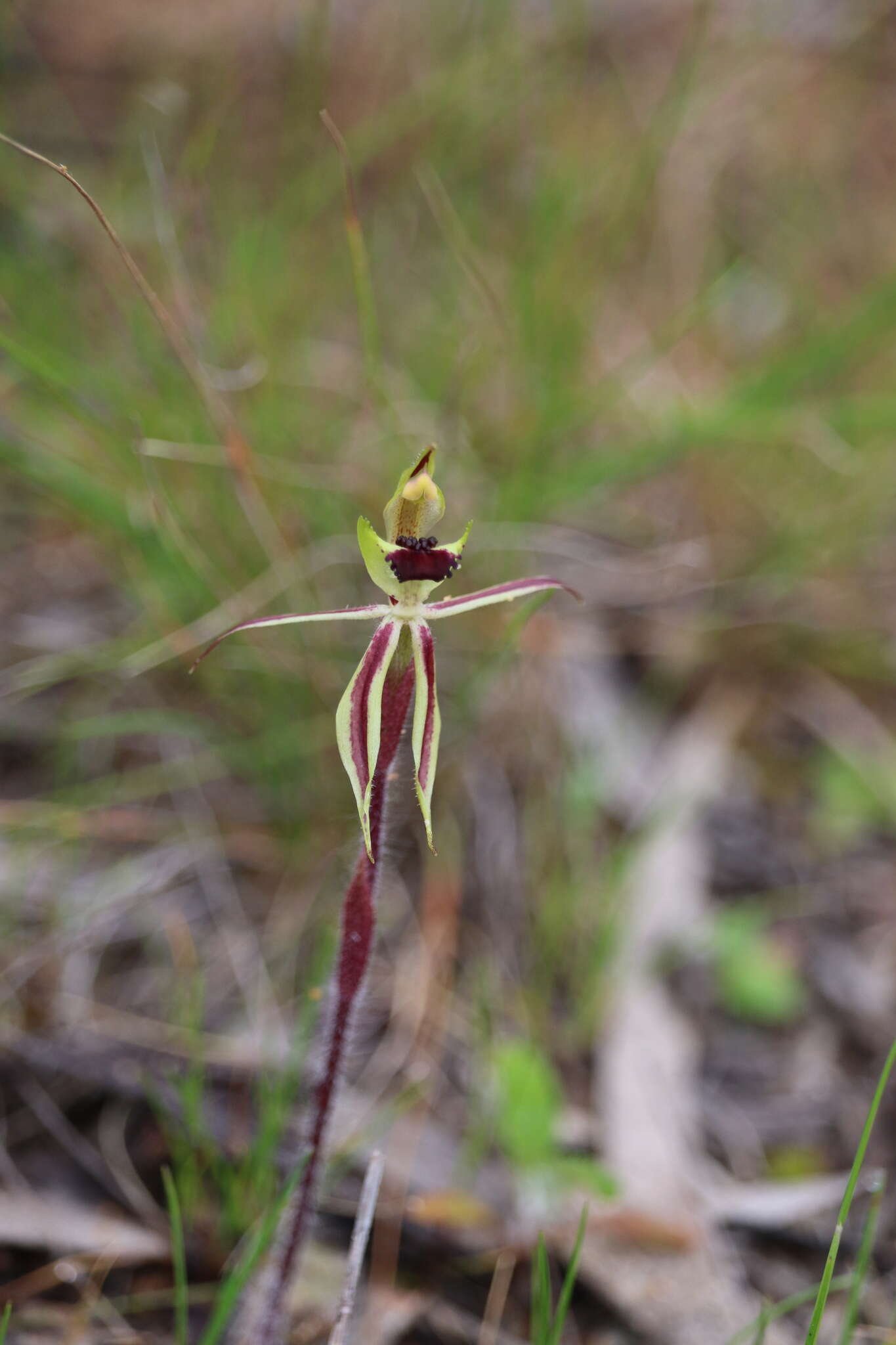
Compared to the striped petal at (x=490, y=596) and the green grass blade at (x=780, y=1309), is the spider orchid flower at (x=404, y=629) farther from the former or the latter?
the green grass blade at (x=780, y=1309)

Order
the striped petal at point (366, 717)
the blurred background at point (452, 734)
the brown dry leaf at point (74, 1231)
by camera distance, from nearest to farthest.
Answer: the striped petal at point (366, 717), the brown dry leaf at point (74, 1231), the blurred background at point (452, 734)

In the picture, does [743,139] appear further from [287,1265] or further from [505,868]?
[287,1265]

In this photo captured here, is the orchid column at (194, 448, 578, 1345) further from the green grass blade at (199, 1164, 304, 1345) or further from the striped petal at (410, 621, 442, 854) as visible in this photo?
the green grass blade at (199, 1164, 304, 1345)

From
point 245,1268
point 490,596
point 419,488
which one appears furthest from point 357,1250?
point 419,488

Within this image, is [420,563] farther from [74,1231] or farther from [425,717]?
[74,1231]

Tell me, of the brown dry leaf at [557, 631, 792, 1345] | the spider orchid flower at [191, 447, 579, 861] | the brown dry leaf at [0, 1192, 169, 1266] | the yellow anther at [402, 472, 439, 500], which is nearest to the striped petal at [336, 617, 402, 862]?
the spider orchid flower at [191, 447, 579, 861]

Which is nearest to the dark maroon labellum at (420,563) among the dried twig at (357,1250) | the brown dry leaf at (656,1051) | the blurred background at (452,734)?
the blurred background at (452,734)

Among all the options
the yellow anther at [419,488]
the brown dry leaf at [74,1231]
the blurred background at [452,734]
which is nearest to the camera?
the yellow anther at [419,488]
